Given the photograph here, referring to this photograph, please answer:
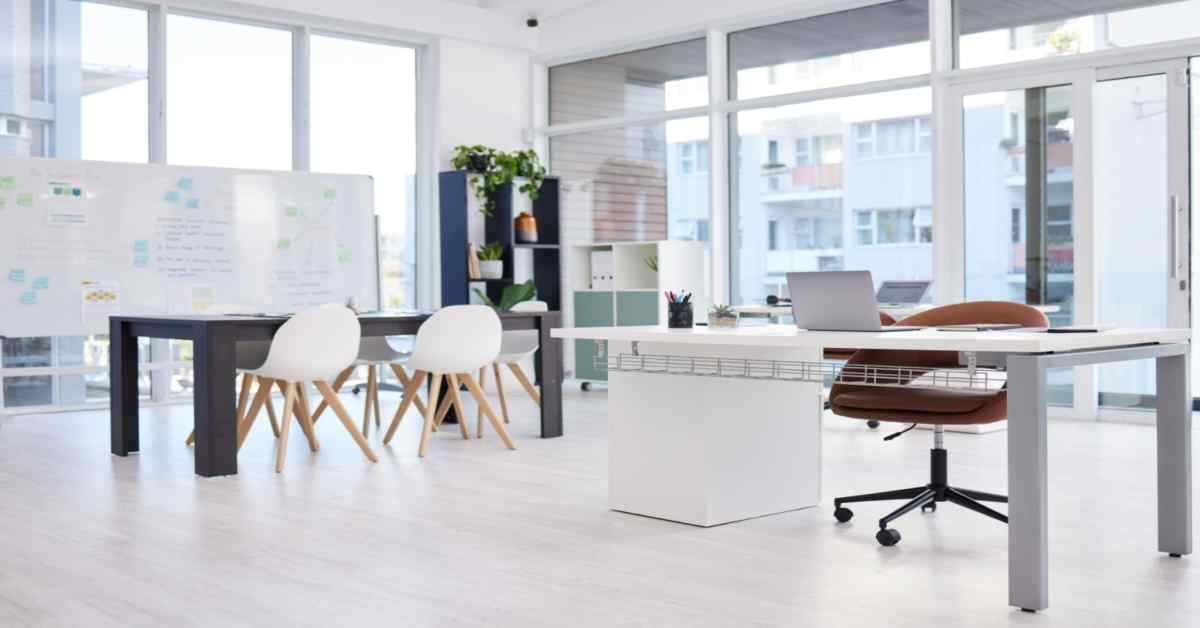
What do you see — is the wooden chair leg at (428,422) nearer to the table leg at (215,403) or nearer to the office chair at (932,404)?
the table leg at (215,403)

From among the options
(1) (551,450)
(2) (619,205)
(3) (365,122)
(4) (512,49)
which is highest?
(4) (512,49)

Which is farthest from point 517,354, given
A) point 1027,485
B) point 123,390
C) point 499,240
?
point 1027,485

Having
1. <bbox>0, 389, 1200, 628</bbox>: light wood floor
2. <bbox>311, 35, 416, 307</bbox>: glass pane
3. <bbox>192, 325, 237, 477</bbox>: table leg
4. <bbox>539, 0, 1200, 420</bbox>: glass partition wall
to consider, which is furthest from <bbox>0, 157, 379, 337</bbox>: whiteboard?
<bbox>539, 0, 1200, 420</bbox>: glass partition wall

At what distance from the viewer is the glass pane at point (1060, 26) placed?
649 cm

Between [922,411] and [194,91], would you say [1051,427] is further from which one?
[194,91]

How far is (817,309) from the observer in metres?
3.55

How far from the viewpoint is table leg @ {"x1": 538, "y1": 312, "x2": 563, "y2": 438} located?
20.8 ft

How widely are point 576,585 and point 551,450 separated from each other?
272cm

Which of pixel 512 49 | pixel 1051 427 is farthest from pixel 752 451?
pixel 512 49

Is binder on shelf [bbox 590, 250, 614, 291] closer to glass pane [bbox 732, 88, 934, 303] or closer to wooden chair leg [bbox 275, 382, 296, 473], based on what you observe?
glass pane [bbox 732, 88, 934, 303]

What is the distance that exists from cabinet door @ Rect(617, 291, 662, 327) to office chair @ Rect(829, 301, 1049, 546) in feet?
14.5

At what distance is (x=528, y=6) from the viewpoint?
31.8 feet

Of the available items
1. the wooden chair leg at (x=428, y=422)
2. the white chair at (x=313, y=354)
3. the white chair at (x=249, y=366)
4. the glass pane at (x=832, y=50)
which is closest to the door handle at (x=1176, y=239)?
the glass pane at (x=832, y=50)

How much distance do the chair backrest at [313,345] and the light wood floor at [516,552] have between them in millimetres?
441
